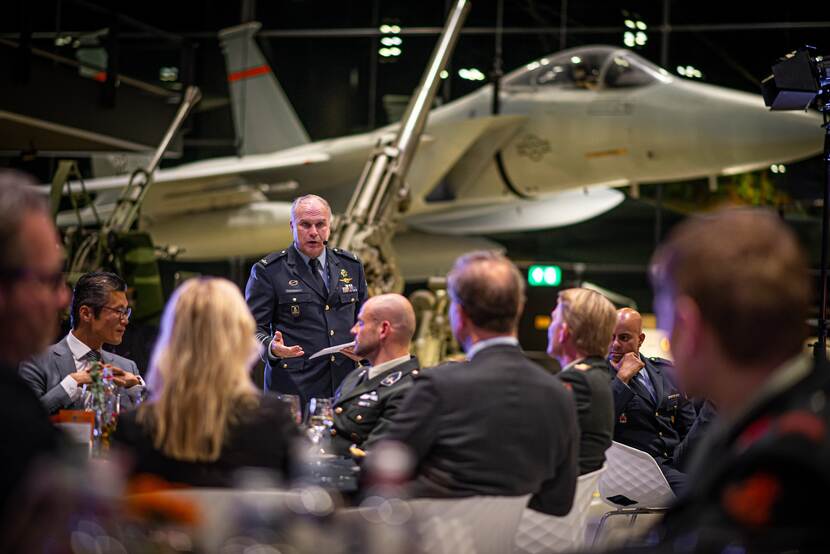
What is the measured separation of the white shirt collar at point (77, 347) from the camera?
138 inches

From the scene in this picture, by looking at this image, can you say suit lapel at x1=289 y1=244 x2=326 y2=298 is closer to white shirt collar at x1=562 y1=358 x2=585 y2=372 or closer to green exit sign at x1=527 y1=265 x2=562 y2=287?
white shirt collar at x1=562 y1=358 x2=585 y2=372

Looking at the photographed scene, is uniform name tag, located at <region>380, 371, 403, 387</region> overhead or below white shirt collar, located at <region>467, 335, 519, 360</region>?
below

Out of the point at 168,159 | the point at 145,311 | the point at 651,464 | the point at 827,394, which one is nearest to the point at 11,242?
the point at 827,394

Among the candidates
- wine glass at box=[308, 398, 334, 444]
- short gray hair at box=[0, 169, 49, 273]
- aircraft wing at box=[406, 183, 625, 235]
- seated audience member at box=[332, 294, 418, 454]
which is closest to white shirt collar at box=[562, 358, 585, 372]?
seated audience member at box=[332, 294, 418, 454]

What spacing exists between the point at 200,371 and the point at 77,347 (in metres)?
1.67

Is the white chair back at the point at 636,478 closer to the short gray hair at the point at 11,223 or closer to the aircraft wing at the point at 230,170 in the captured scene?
the short gray hair at the point at 11,223

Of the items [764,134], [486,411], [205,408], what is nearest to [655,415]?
[486,411]

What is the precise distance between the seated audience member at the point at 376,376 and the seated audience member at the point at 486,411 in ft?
2.14

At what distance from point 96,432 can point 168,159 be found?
12.3 meters

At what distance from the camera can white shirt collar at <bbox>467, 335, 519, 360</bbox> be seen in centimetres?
233

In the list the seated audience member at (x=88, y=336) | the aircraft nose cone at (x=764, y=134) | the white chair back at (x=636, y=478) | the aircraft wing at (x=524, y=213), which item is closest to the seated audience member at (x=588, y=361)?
the white chair back at (x=636, y=478)

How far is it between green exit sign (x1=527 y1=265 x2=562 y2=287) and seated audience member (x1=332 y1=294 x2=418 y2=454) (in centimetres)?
711

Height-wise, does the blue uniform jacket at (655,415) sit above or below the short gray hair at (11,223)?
below

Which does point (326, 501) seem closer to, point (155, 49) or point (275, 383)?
point (275, 383)
